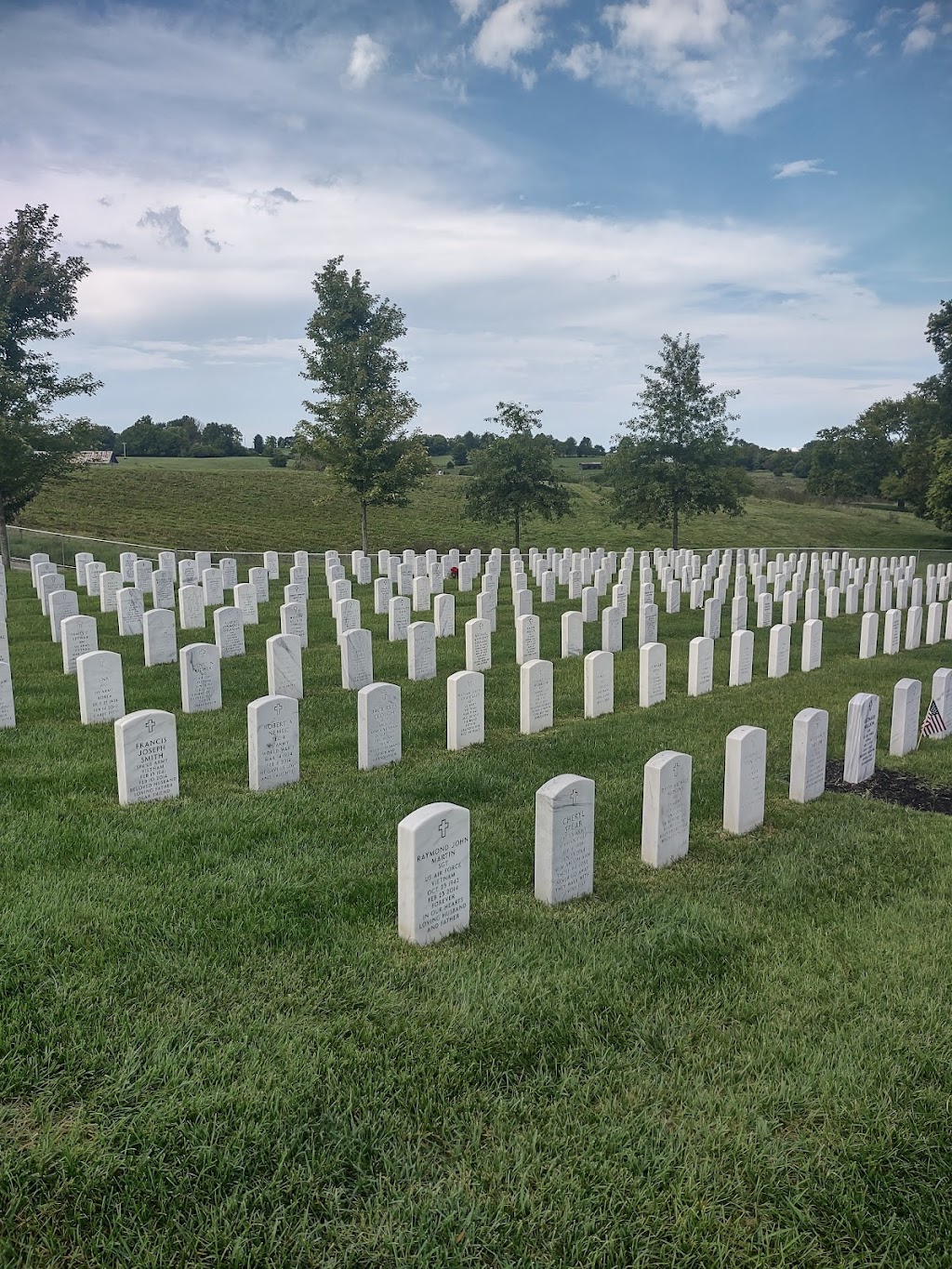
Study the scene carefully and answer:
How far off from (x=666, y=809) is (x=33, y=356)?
80.5 ft

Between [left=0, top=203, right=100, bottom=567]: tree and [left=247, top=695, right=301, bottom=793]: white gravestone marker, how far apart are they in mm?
18273

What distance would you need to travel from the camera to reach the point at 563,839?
17.5ft

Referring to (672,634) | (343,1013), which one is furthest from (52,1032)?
(672,634)

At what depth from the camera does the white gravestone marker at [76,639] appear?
11039 mm

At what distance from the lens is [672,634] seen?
1631cm

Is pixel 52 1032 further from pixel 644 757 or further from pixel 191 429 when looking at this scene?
→ pixel 191 429

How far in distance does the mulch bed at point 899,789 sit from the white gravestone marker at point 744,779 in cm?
143

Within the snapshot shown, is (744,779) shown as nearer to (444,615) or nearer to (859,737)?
(859,737)

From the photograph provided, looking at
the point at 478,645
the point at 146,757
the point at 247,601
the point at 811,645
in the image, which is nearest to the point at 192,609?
the point at 247,601

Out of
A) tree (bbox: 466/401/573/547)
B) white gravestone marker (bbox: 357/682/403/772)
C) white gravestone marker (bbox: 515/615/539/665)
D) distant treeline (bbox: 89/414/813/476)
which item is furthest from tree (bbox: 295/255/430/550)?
distant treeline (bbox: 89/414/813/476)

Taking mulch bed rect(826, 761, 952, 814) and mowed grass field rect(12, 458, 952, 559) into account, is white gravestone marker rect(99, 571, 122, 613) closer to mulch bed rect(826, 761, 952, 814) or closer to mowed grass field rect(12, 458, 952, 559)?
mulch bed rect(826, 761, 952, 814)

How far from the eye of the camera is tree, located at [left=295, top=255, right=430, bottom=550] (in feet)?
83.0

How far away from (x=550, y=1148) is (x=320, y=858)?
277 cm

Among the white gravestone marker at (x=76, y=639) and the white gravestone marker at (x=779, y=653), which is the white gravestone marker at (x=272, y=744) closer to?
the white gravestone marker at (x=76, y=639)
